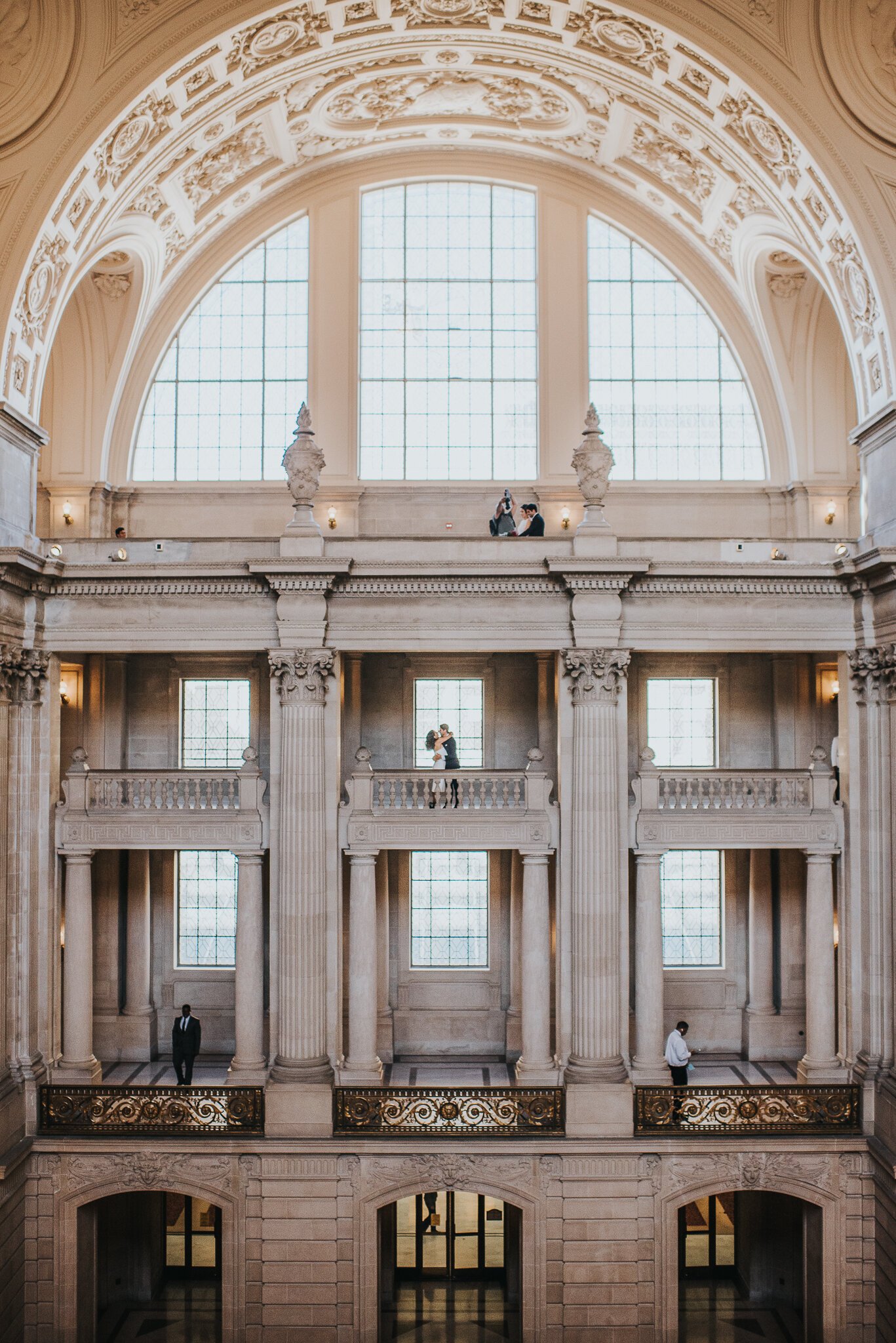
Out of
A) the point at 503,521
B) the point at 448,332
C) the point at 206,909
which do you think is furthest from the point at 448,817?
the point at 448,332

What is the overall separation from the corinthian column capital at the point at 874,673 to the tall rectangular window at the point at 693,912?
4855 mm

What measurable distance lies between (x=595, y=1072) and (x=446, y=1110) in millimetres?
2413

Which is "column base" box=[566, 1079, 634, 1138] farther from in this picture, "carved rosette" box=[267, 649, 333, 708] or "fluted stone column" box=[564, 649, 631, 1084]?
"carved rosette" box=[267, 649, 333, 708]

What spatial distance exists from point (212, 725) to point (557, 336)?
10.4 m

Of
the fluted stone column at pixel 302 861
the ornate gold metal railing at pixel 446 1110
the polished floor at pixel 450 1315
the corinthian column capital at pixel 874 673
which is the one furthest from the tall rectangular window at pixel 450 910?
the corinthian column capital at pixel 874 673

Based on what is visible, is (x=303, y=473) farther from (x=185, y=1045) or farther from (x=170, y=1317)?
(x=170, y=1317)

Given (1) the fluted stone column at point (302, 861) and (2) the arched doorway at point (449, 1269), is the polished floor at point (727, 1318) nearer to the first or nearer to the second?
(2) the arched doorway at point (449, 1269)

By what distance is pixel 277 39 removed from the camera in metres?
17.2

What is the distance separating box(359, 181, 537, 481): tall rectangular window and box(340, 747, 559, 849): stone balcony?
6734 millimetres

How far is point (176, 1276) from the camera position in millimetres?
19656

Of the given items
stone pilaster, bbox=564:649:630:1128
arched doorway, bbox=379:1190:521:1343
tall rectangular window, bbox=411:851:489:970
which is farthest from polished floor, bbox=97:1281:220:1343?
stone pilaster, bbox=564:649:630:1128

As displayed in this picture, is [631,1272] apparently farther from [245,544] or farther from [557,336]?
[557,336]

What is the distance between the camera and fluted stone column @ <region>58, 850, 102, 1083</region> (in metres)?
17.5

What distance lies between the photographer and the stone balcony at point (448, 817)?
57.2 feet
